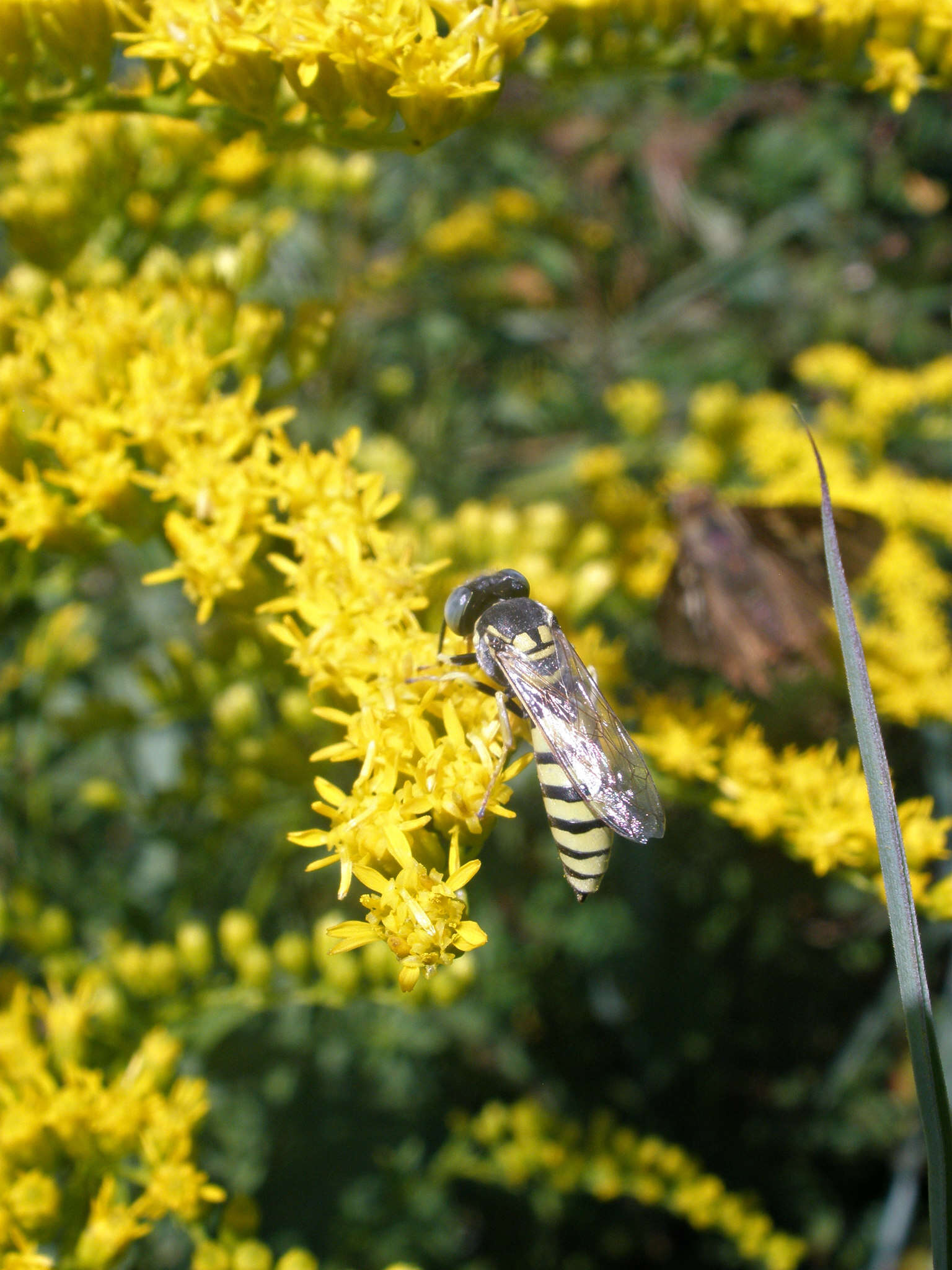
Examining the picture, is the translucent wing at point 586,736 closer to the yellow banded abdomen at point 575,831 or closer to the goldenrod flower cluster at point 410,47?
the yellow banded abdomen at point 575,831

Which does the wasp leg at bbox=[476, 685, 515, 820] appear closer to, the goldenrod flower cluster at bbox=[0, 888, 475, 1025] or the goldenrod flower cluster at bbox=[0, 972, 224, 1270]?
the goldenrod flower cluster at bbox=[0, 888, 475, 1025]

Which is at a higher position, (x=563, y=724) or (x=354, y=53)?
(x=354, y=53)

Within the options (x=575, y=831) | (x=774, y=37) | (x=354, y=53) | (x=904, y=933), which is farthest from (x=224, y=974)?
(x=774, y=37)

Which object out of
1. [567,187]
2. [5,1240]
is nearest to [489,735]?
[5,1240]

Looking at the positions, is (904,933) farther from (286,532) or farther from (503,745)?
(286,532)

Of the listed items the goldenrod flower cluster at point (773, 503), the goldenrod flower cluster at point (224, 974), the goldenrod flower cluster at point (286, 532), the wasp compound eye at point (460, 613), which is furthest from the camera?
the goldenrod flower cluster at point (224, 974)

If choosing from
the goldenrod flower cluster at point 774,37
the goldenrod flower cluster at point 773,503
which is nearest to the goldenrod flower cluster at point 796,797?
the goldenrod flower cluster at point 773,503
